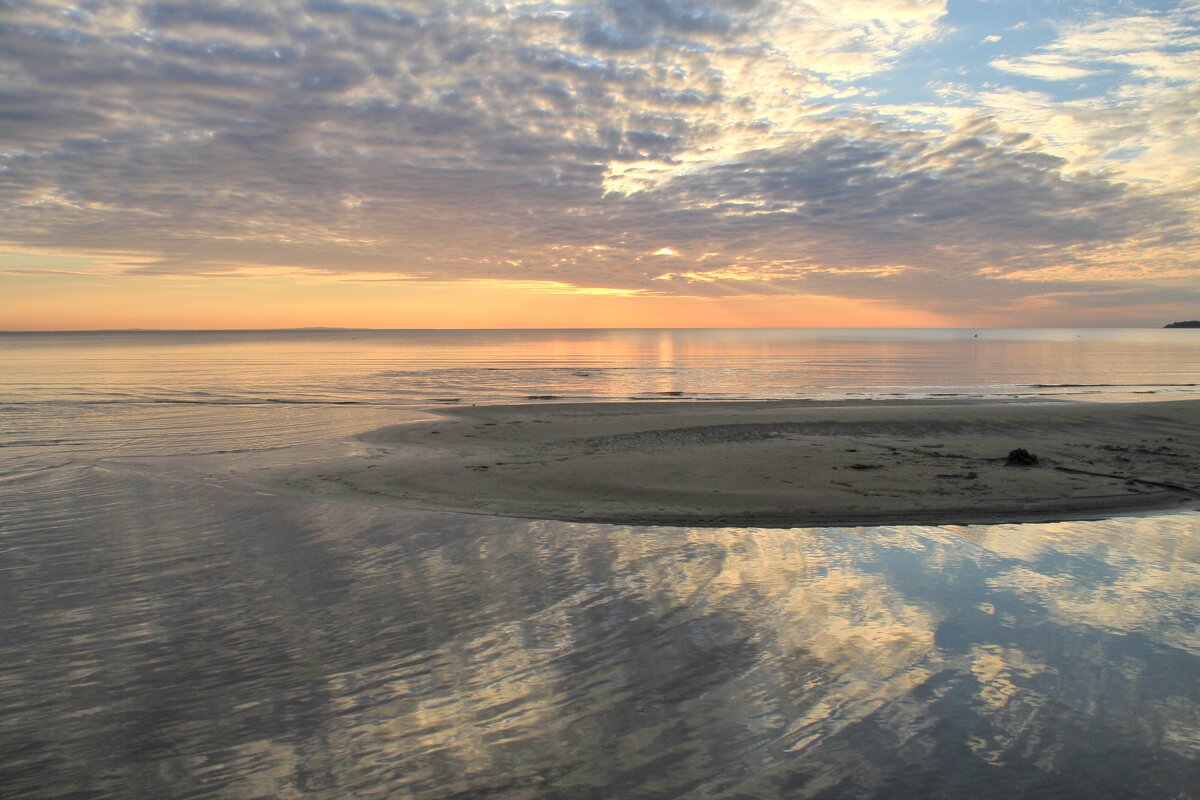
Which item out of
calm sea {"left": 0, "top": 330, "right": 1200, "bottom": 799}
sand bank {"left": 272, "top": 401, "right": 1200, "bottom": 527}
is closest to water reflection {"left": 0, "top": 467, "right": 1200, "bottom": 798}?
calm sea {"left": 0, "top": 330, "right": 1200, "bottom": 799}

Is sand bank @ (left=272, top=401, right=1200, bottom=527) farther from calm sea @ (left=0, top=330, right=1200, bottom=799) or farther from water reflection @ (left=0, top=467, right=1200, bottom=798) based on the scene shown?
water reflection @ (left=0, top=467, right=1200, bottom=798)

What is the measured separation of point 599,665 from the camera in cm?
627

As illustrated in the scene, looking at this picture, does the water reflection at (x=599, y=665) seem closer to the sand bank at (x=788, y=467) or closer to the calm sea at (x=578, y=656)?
the calm sea at (x=578, y=656)

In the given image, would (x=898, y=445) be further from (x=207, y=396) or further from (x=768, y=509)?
(x=207, y=396)

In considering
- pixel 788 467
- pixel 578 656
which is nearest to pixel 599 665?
pixel 578 656

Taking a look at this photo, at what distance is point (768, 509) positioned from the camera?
1246 centimetres

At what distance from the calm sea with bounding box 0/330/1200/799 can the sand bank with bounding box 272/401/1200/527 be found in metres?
1.13

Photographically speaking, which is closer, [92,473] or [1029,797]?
[1029,797]

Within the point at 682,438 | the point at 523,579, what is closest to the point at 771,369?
the point at 682,438

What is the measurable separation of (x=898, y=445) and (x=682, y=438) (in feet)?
18.6

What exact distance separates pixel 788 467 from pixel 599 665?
34.5ft

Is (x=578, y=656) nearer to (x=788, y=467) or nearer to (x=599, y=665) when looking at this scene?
(x=599, y=665)

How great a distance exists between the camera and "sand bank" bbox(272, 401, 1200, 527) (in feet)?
41.2

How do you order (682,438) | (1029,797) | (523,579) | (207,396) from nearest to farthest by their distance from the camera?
1. (1029,797)
2. (523,579)
3. (682,438)
4. (207,396)
